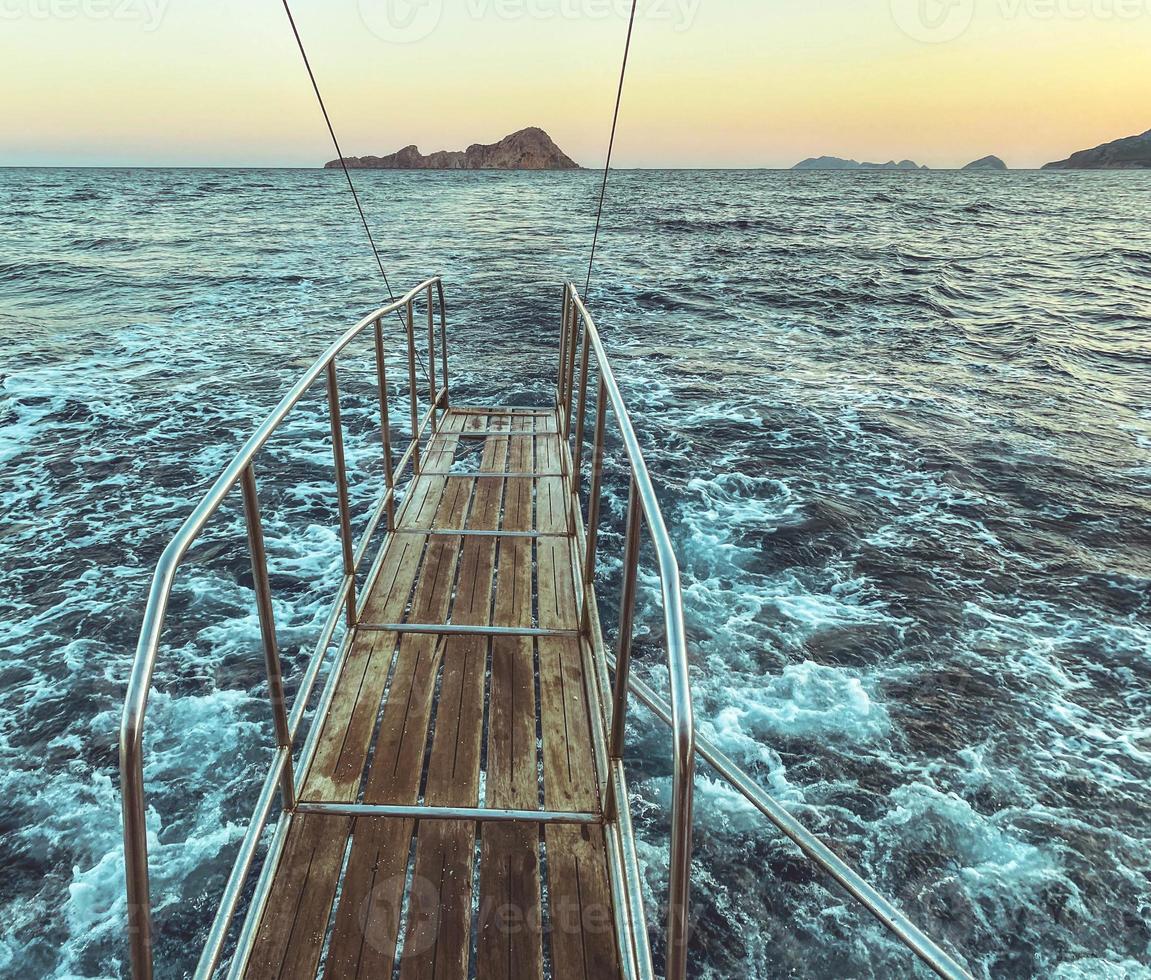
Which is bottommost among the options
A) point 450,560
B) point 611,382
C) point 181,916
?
point 181,916

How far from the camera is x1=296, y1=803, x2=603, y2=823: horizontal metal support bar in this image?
2303 mm

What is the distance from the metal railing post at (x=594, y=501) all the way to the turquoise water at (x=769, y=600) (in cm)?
131

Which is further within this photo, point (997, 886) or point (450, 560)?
point (450, 560)

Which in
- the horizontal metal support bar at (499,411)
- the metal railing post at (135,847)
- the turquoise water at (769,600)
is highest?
the metal railing post at (135,847)

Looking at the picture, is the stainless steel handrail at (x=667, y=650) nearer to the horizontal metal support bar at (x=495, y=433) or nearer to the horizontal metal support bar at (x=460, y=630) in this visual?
the horizontal metal support bar at (x=460, y=630)

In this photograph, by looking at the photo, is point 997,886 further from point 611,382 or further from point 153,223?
point 153,223

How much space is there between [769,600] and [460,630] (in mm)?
2999

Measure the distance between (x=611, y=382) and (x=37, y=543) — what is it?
5705 mm

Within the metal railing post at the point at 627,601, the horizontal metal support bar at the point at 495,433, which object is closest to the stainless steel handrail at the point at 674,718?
the metal railing post at the point at 627,601

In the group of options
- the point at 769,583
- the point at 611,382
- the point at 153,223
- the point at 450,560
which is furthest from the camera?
the point at 153,223

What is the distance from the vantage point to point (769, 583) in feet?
18.9

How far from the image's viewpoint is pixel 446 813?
7.66ft

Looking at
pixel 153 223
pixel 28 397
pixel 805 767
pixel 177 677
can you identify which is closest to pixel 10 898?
pixel 177 677

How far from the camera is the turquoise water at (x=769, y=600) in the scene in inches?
133
